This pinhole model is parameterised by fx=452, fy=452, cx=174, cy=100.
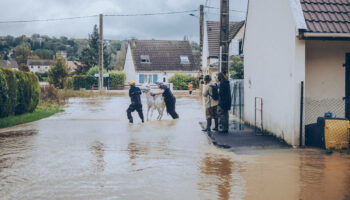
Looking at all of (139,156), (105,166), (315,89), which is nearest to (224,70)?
(315,89)

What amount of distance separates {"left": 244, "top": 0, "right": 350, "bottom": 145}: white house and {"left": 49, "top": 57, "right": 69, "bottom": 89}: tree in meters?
32.2

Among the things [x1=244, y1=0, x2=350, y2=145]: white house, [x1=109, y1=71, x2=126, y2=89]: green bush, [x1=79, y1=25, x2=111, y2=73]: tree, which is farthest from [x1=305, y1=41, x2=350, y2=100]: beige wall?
[x1=79, y1=25, x2=111, y2=73]: tree

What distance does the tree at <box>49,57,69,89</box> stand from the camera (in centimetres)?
4428

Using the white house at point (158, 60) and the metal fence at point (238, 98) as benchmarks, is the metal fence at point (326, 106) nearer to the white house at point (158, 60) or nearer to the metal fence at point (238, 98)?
the metal fence at point (238, 98)

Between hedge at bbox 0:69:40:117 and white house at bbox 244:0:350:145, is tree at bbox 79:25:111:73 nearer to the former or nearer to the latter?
hedge at bbox 0:69:40:117

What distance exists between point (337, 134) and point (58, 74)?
37309 millimetres

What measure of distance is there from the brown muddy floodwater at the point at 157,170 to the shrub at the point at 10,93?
14.3 feet

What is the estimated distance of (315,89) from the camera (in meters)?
12.6

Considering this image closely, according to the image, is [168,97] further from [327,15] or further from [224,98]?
[327,15]

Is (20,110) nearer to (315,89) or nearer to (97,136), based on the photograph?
(97,136)

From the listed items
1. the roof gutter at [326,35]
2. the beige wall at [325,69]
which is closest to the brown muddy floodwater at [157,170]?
the beige wall at [325,69]

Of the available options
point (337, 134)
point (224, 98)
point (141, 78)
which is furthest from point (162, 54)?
point (337, 134)

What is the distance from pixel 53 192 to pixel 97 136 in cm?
694

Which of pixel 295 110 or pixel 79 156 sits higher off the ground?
pixel 295 110
